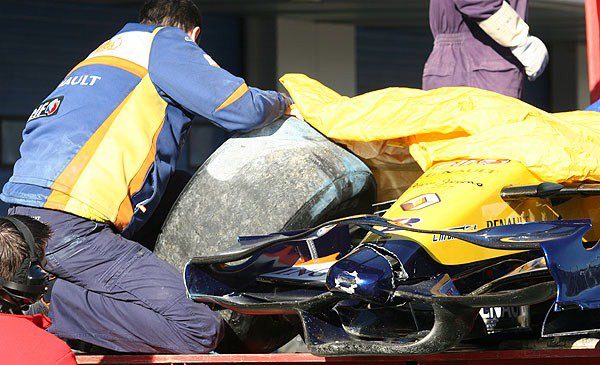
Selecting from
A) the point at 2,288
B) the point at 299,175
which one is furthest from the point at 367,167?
the point at 2,288

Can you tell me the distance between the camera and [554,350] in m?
3.06

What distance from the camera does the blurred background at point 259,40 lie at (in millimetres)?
12258

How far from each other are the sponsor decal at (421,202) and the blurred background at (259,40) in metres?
8.55

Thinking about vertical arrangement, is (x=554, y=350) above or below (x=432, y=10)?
below

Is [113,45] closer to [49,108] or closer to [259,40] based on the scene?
[49,108]

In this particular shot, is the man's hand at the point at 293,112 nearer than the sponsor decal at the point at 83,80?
No

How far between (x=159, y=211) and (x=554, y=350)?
1.86 meters

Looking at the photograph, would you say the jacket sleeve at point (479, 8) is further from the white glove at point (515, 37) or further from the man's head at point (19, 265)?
the man's head at point (19, 265)

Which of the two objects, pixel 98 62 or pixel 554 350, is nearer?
pixel 554 350

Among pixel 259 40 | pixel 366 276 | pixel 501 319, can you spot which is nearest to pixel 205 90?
pixel 366 276

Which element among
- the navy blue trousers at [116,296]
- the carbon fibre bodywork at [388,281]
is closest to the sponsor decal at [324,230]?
the carbon fibre bodywork at [388,281]

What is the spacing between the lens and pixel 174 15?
14.5 ft

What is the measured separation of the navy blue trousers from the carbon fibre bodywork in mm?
272

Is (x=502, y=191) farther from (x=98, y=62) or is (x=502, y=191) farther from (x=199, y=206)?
(x=98, y=62)
